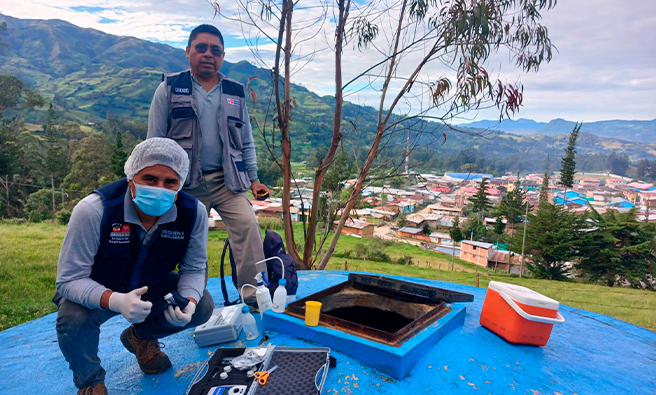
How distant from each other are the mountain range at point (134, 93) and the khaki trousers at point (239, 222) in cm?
206

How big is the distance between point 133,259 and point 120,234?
0.60 ft

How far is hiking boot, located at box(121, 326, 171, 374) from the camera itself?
205cm

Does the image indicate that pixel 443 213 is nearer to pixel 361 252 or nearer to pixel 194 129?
pixel 361 252

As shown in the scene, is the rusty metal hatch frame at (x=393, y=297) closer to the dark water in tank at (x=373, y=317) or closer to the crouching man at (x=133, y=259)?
the dark water in tank at (x=373, y=317)

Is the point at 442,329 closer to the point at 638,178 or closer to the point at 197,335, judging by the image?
the point at 197,335

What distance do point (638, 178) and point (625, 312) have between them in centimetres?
10438

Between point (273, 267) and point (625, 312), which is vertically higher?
point (273, 267)

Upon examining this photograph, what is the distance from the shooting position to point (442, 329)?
255 cm

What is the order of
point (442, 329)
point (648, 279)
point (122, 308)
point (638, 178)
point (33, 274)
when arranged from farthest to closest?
point (638, 178), point (648, 279), point (33, 274), point (442, 329), point (122, 308)

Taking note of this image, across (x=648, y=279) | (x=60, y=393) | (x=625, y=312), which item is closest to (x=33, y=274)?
(x=60, y=393)

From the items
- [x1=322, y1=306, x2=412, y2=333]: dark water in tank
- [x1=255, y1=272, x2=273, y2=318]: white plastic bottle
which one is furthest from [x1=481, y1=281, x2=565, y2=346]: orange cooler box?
[x1=255, y1=272, x2=273, y2=318]: white plastic bottle

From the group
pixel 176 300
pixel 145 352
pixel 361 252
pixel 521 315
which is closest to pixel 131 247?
pixel 176 300

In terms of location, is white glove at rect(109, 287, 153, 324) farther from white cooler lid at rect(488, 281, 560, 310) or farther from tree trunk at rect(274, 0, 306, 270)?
tree trunk at rect(274, 0, 306, 270)

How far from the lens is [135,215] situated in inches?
71.4
